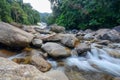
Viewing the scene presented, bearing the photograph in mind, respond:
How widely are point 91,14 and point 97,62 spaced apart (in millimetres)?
12290

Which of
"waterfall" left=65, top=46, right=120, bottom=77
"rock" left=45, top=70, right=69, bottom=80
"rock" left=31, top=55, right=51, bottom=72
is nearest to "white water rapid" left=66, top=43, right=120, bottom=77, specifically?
"waterfall" left=65, top=46, right=120, bottom=77

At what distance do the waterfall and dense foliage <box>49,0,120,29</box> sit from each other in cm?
940

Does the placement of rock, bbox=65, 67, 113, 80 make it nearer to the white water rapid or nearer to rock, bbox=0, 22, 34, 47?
the white water rapid

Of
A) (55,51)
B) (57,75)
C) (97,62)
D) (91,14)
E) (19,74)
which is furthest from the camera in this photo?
(91,14)

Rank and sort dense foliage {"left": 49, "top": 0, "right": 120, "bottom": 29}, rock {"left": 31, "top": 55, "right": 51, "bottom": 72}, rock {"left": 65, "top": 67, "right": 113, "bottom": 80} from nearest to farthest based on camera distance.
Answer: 1. rock {"left": 65, "top": 67, "right": 113, "bottom": 80}
2. rock {"left": 31, "top": 55, "right": 51, "bottom": 72}
3. dense foliage {"left": 49, "top": 0, "right": 120, "bottom": 29}

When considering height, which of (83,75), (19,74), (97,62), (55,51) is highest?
(19,74)

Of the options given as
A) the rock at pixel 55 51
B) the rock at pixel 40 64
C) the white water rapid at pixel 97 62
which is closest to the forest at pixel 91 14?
the white water rapid at pixel 97 62

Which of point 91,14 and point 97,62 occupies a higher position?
point 91,14

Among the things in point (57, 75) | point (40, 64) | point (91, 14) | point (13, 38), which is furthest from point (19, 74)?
point (91, 14)

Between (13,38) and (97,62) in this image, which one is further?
(13,38)

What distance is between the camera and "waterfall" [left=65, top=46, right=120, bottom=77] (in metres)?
5.69

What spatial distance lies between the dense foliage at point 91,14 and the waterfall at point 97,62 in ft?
30.8

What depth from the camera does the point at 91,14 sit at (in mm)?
17984

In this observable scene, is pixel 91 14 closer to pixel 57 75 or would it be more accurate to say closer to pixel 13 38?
pixel 13 38
